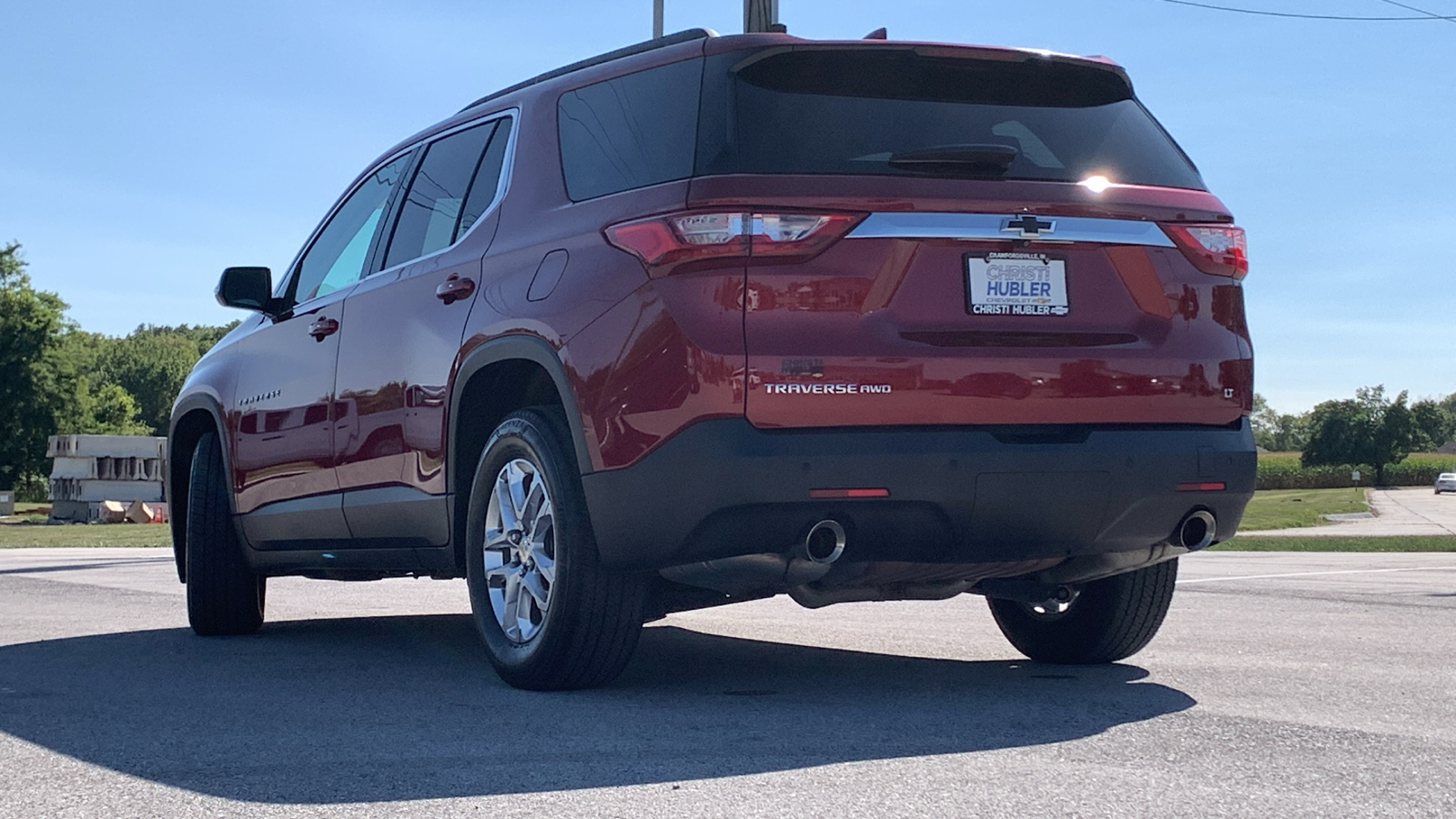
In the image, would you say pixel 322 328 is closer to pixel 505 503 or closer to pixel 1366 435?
pixel 505 503

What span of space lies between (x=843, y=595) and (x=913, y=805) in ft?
5.75

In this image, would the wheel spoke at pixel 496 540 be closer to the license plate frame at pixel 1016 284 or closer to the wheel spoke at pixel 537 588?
the wheel spoke at pixel 537 588

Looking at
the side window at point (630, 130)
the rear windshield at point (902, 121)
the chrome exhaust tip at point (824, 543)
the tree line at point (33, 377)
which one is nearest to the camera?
the chrome exhaust tip at point (824, 543)

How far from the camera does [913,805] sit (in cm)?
338

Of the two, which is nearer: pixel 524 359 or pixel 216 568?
pixel 524 359

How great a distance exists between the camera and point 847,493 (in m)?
4.57

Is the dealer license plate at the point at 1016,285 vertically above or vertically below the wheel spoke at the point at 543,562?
above

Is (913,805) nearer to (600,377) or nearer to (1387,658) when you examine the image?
(600,377)

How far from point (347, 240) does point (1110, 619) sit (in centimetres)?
348

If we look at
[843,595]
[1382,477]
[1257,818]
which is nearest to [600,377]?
[843,595]

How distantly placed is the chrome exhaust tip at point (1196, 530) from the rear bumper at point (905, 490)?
104 mm

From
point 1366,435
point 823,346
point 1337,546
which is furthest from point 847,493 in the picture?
point 1366,435

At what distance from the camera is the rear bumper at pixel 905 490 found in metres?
4.55

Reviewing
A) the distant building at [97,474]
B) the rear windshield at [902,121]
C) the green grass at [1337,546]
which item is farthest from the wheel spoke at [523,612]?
the distant building at [97,474]
